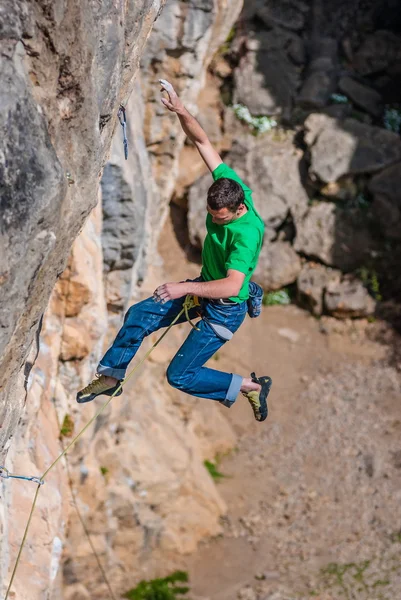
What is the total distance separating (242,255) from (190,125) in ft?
3.92

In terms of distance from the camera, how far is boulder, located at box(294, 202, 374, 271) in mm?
18281

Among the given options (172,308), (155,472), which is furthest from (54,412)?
(155,472)

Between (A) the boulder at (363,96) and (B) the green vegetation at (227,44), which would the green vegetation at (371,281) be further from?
(B) the green vegetation at (227,44)

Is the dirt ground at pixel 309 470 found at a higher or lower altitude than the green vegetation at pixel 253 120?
lower

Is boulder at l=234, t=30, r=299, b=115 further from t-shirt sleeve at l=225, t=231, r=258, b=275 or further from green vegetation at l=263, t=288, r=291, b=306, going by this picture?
t-shirt sleeve at l=225, t=231, r=258, b=275

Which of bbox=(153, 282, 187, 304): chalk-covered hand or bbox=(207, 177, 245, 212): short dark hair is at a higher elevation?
bbox=(207, 177, 245, 212): short dark hair

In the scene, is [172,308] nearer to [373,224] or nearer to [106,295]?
[106,295]

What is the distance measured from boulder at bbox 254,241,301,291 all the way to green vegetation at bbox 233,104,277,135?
9.56ft

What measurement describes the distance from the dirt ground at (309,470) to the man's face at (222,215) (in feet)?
26.0

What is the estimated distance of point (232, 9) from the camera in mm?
14711

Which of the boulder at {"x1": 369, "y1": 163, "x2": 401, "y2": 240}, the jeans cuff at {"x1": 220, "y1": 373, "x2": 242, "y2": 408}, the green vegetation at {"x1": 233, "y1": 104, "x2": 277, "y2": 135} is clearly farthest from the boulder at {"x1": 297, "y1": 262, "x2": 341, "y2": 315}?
the jeans cuff at {"x1": 220, "y1": 373, "x2": 242, "y2": 408}

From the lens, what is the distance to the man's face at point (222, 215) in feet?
18.3

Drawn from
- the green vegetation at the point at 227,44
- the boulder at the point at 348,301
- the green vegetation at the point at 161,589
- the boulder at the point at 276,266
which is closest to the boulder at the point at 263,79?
the green vegetation at the point at 227,44

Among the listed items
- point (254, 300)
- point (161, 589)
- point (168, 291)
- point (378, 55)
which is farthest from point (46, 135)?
point (378, 55)
